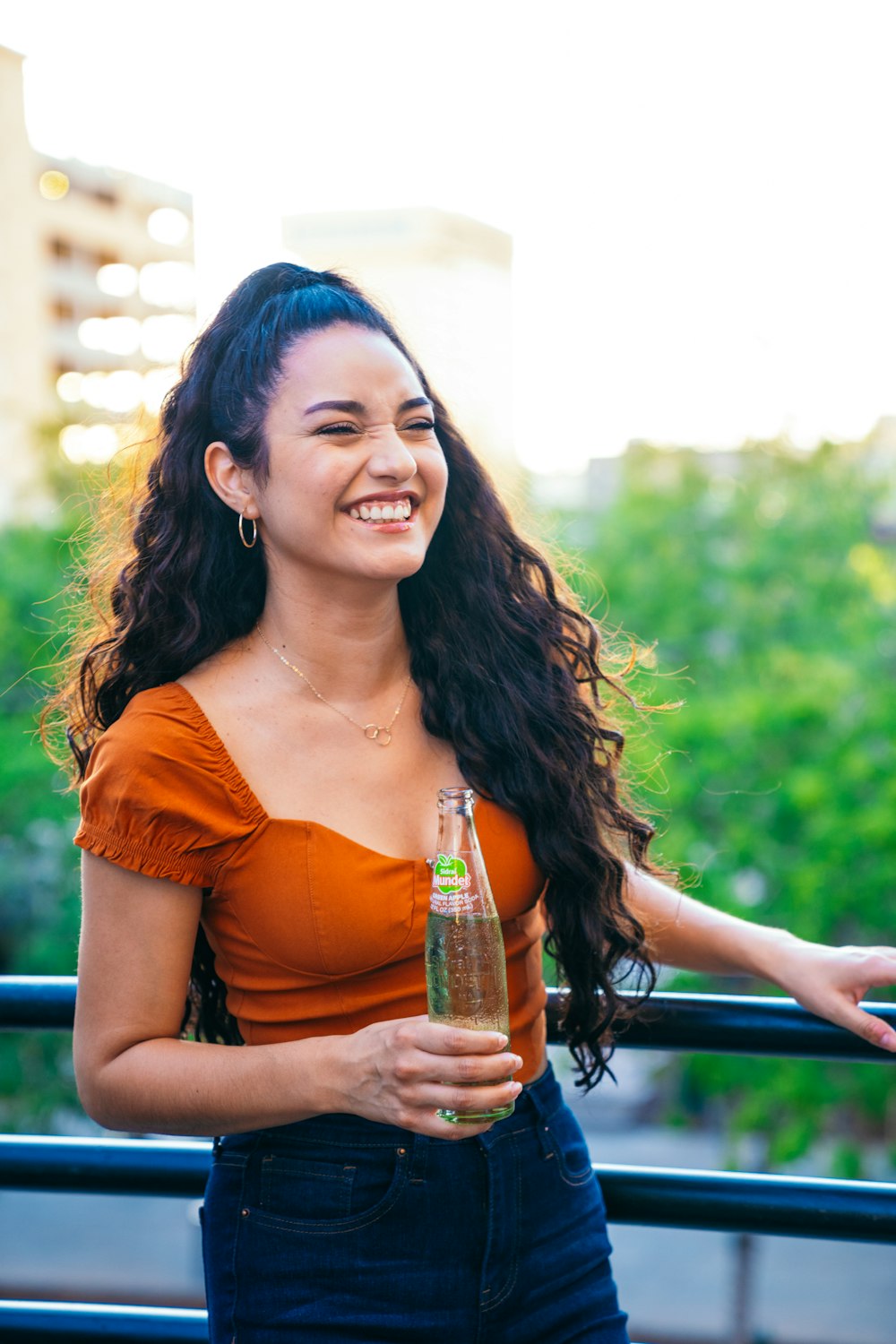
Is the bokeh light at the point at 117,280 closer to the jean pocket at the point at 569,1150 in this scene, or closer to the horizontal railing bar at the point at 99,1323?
the horizontal railing bar at the point at 99,1323

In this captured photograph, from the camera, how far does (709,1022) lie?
189cm

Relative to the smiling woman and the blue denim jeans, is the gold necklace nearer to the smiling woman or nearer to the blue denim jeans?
the smiling woman

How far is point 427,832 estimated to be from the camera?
71.9 inches

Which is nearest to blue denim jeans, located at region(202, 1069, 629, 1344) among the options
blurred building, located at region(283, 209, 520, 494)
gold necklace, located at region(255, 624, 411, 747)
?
gold necklace, located at region(255, 624, 411, 747)

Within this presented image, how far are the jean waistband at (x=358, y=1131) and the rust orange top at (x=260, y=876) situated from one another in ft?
0.37

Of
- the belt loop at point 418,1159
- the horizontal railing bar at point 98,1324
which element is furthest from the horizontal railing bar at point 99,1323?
the belt loop at point 418,1159

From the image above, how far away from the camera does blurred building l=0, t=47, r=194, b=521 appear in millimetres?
50156

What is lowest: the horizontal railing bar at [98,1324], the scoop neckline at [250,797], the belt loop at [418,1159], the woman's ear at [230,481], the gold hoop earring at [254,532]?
the horizontal railing bar at [98,1324]

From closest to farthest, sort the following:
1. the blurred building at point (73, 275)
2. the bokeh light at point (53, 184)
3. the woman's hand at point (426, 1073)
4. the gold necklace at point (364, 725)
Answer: the woman's hand at point (426, 1073), the gold necklace at point (364, 725), the blurred building at point (73, 275), the bokeh light at point (53, 184)

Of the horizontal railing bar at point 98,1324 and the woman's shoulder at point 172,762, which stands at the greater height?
the woman's shoulder at point 172,762

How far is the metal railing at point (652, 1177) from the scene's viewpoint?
6.05 ft

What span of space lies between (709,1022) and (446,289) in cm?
1344

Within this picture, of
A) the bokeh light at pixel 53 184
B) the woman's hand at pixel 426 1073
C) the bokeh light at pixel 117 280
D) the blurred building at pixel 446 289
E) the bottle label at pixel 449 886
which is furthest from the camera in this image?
the bokeh light at pixel 117 280

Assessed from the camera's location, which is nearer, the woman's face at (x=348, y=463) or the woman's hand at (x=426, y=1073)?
the woman's hand at (x=426, y=1073)
